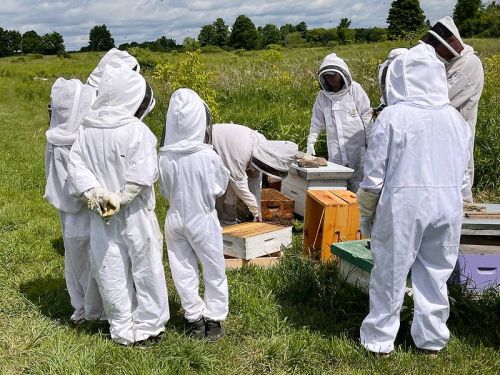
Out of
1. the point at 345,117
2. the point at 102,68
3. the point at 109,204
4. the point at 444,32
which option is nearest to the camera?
Result: the point at 109,204

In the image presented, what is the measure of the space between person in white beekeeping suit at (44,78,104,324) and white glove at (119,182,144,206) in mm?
529

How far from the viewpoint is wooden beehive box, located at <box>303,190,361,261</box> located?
4.82 m

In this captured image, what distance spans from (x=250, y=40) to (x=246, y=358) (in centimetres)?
7312

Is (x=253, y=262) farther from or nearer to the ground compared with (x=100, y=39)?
nearer to the ground

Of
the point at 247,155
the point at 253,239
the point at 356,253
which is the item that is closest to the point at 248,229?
the point at 253,239

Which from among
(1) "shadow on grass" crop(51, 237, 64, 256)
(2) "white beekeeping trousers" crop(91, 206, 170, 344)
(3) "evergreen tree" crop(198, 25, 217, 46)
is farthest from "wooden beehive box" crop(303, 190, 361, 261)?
(3) "evergreen tree" crop(198, 25, 217, 46)

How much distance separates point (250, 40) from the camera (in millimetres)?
73188

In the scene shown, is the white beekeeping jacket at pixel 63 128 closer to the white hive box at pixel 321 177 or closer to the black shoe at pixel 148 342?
the black shoe at pixel 148 342

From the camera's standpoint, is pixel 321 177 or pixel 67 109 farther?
pixel 321 177

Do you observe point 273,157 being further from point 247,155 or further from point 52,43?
point 52,43

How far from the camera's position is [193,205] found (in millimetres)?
3547

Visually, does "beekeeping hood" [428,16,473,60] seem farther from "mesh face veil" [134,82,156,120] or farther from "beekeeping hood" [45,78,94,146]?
"beekeeping hood" [45,78,94,146]

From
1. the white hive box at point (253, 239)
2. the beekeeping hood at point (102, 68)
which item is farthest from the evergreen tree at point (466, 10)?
the beekeeping hood at point (102, 68)

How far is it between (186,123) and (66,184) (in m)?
1.04
